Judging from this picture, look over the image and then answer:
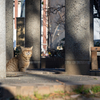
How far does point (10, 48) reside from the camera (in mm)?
11125

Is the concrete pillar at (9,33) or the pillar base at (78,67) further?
the concrete pillar at (9,33)

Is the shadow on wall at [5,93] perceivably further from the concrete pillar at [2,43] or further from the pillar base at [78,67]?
the pillar base at [78,67]

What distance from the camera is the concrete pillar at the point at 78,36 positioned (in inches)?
309

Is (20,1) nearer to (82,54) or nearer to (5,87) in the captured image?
(82,54)

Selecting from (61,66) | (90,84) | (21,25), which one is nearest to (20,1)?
(21,25)

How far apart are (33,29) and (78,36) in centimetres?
408

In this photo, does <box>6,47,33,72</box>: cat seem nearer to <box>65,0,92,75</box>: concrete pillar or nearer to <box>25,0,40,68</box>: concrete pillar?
<box>65,0,92,75</box>: concrete pillar

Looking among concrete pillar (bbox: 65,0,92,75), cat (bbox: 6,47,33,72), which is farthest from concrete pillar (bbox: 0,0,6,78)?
concrete pillar (bbox: 65,0,92,75)

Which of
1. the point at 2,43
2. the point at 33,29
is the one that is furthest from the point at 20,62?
the point at 33,29

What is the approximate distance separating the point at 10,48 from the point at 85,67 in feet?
15.6

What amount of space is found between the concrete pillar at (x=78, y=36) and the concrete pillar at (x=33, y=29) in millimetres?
3762

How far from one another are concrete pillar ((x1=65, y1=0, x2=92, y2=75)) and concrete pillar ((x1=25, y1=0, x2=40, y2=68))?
376 cm

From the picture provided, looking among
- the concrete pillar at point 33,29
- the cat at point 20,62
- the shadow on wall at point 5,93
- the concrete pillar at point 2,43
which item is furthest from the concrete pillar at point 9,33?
the shadow on wall at point 5,93

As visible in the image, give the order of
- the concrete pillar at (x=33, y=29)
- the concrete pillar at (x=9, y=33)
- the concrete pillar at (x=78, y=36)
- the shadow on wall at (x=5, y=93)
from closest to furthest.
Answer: the shadow on wall at (x=5, y=93)
the concrete pillar at (x=78, y=36)
the concrete pillar at (x=9, y=33)
the concrete pillar at (x=33, y=29)
